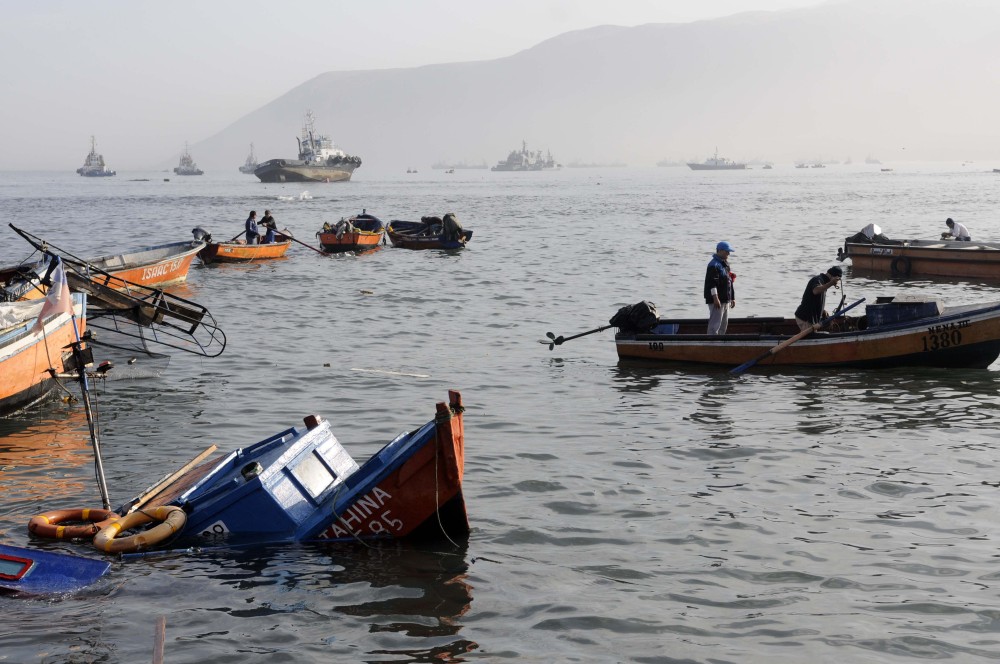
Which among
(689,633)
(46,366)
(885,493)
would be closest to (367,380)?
(46,366)

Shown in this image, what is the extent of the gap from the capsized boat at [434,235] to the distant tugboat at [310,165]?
109519 mm

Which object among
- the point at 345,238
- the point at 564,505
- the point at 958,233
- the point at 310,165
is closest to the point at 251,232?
the point at 345,238

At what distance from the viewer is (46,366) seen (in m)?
15.5

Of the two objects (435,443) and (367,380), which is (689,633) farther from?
(367,380)

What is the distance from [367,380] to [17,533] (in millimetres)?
7725

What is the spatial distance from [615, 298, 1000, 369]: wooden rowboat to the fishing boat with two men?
15 millimetres

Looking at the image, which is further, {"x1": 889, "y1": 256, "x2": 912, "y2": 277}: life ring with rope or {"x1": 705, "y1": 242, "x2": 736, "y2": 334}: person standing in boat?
{"x1": 889, "y1": 256, "x2": 912, "y2": 277}: life ring with rope

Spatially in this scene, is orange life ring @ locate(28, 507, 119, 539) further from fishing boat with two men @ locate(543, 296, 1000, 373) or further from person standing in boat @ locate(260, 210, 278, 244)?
person standing in boat @ locate(260, 210, 278, 244)

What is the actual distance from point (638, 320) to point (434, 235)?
2725 cm

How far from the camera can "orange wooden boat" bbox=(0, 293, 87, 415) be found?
1445cm

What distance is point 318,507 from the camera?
9.55 metres

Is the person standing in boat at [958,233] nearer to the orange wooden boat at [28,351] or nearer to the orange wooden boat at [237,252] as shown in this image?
the orange wooden boat at [237,252]

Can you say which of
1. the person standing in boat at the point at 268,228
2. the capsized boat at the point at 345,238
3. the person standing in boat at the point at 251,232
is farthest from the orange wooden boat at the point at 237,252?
the capsized boat at the point at 345,238

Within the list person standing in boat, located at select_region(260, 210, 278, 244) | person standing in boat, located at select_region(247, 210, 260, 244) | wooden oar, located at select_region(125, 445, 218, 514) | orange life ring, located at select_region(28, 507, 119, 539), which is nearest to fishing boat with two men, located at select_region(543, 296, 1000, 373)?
wooden oar, located at select_region(125, 445, 218, 514)
